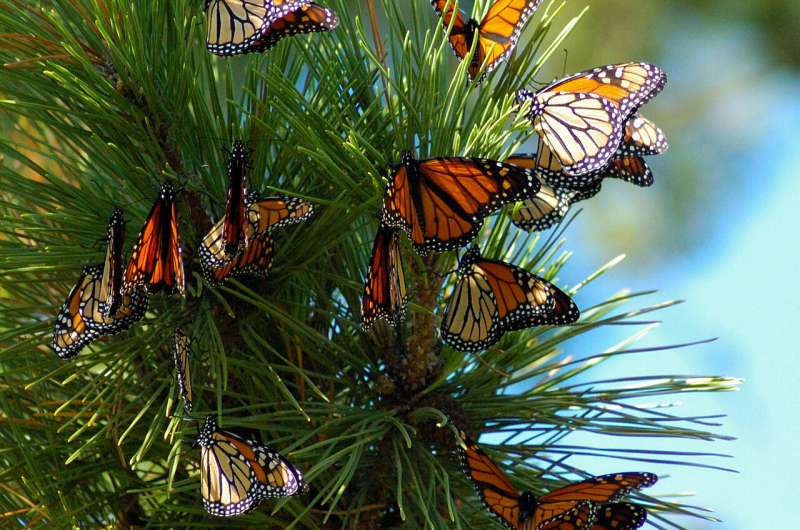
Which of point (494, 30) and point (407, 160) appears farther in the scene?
point (494, 30)

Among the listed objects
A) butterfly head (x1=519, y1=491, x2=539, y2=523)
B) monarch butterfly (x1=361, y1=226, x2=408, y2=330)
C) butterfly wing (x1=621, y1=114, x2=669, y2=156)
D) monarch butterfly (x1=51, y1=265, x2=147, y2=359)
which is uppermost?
butterfly wing (x1=621, y1=114, x2=669, y2=156)

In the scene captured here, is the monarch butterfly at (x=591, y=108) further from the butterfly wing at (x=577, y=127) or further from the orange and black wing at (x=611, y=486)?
the orange and black wing at (x=611, y=486)

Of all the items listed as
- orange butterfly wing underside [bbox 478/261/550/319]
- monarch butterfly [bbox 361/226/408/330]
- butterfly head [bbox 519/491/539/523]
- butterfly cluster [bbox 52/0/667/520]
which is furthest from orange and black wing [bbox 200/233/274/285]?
butterfly head [bbox 519/491/539/523]

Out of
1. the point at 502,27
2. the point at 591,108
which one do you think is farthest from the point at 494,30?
the point at 591,108

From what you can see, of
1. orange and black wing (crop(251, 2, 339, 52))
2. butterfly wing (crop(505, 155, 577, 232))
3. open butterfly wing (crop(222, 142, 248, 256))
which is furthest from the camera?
butterfly wing (crop(505, 155, 577, 232))

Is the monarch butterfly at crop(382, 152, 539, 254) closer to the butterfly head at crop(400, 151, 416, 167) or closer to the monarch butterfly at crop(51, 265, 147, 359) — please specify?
the butterfly head at crop(400, 151, 416, 167)

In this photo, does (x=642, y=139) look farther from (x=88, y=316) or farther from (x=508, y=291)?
(x=88, y=316)
